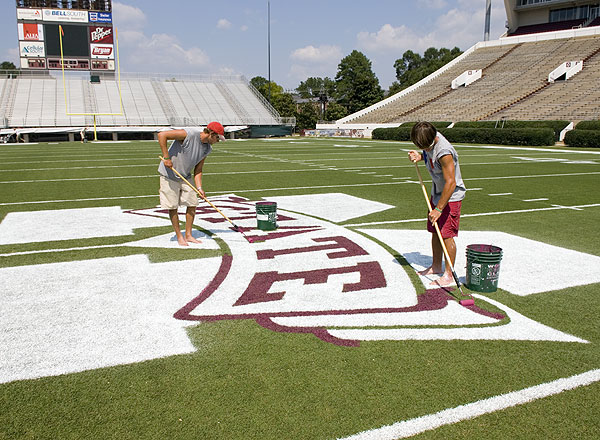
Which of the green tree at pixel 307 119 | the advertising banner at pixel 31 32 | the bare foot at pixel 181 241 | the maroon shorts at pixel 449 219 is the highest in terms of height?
the advertising banner at pixel 31 32

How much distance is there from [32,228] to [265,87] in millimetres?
86535

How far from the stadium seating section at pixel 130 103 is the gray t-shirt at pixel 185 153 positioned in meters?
45.8

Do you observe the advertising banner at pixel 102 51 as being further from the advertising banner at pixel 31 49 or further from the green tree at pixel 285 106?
the green tree at pixel 285 106

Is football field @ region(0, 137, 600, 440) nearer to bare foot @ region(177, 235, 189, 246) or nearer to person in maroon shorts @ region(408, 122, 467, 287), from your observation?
bare foot @ region(177, 235, 189, 246)

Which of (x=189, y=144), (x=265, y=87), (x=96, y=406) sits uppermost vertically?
(x=265, y=87)

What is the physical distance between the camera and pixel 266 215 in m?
7.77

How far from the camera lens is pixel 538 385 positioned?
3387 millimetres

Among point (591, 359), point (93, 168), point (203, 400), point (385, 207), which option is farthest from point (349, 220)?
point (93, 168)

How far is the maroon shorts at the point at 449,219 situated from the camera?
17.1 ft

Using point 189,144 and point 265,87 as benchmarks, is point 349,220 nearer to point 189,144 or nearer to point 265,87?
point 189,144

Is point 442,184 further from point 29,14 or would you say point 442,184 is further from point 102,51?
point 29,14

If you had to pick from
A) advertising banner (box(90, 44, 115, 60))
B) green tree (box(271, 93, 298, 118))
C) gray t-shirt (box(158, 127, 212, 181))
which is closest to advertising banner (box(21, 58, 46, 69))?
advertising banner (box(90, 44, 115, 60))

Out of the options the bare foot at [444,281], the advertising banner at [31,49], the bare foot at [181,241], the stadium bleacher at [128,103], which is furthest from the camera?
the advertising banner at [31,49]

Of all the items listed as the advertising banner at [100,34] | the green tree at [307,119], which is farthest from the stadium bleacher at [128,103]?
the green tree at [307,119]
